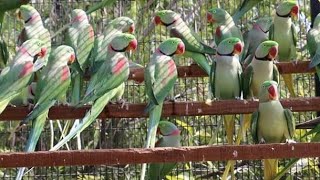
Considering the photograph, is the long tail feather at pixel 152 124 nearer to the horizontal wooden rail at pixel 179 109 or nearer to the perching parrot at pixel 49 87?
the horizontal wooden rail at pixel 179 109

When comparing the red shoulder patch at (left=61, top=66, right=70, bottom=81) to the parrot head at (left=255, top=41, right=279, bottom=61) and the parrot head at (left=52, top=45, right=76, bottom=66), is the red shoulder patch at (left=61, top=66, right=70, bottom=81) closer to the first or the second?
the parrot head at (left=52, top=45, right=76, bottom=66)

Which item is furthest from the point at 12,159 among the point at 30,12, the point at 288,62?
the point at 288,62

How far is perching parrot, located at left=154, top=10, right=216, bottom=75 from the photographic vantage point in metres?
2.43

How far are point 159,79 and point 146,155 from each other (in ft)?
1.37

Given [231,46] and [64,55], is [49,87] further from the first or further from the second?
[231,46]

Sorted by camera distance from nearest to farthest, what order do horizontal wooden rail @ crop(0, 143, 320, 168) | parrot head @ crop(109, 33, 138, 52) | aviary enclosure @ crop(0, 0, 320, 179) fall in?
horizontal wooden rail @ crop(0, 143, 320, 168), parrot head @ crop(109, 33, 138, 52), aviary enclosure @ crop(0, 0, 320, 179)

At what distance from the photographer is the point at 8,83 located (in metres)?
2.06

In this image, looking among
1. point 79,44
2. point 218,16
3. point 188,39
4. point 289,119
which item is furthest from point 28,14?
point 289,119

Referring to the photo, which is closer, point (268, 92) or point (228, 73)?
point (268, 92)

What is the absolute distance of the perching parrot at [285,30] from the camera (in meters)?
2.49

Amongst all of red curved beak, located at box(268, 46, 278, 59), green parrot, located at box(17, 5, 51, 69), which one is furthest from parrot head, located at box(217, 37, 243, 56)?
green parrot, located at box(17, 5, 51, 69)

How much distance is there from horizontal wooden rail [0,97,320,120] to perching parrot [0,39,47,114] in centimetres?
11

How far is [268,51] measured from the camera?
2.29 meters

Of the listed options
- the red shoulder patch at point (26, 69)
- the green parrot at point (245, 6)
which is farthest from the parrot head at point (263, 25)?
the red shoulder patch at point (26, 69)
